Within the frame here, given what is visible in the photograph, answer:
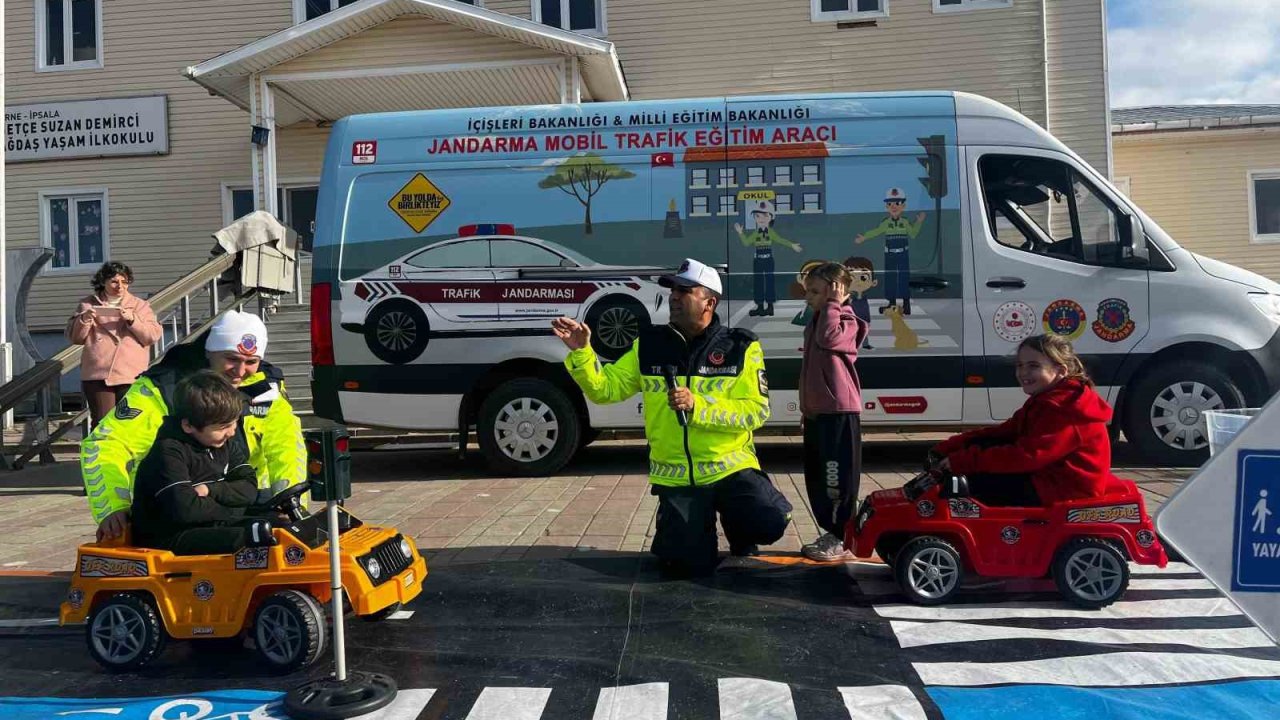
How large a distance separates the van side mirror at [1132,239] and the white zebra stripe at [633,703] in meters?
5.81

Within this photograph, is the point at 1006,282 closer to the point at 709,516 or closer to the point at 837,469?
the point at 837,469

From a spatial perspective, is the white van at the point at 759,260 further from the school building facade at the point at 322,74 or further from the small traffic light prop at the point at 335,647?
the school building facade at the point at 322,74

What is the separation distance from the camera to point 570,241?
7852mm

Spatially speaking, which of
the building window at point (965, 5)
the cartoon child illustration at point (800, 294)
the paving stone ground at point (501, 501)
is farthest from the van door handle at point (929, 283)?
the building window at point (965, 5)

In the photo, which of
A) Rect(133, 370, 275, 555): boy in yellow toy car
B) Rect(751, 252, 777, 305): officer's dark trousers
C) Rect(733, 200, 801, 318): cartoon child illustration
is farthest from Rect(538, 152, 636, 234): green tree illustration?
Rect(133, 370, 275, 555): boy in yellow toy car

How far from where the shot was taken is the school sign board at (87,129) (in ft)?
51.8

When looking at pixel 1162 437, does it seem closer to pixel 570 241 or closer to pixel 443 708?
pixel 570 241

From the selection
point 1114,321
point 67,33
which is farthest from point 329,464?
point 67,33

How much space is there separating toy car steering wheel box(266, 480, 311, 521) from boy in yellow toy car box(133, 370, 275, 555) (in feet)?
0.30

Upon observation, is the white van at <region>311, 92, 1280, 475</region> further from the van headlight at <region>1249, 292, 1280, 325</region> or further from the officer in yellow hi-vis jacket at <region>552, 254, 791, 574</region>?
the officer in yellow hi-vis jacket at <region>552, 254, 791, 574</region>

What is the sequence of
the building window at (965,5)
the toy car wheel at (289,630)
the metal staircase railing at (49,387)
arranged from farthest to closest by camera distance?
the building window at (965,5)
the metal staircase railing at (49,387)
the toy car wheel at (289,630)

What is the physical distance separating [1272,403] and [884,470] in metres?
5.91

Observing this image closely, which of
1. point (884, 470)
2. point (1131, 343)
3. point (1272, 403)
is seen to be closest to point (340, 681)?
point (1272, 403)

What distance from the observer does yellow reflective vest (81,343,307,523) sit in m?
3.77
